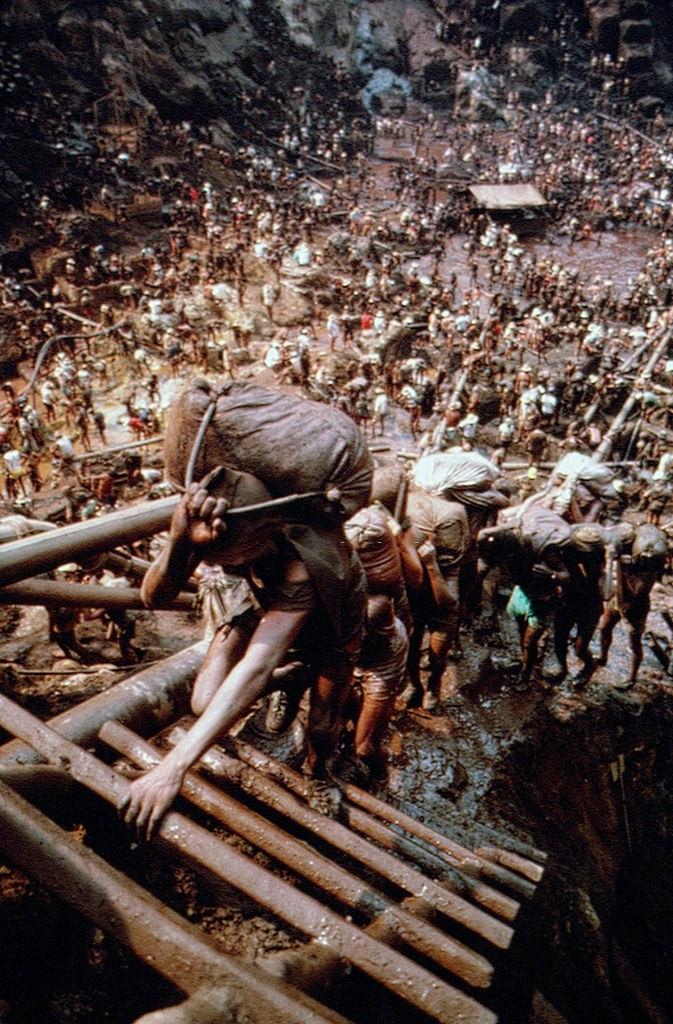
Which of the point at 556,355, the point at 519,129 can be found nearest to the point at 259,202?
the point at 556,355

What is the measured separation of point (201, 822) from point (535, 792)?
3.96 meters

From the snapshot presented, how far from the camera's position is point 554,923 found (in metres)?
4.03

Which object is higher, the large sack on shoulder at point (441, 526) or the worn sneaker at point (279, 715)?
the large sack on shoulder at point (441, 526)

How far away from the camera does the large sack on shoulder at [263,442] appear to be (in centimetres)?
210

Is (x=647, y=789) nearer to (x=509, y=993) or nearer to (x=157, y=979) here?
(x=509, y=993)

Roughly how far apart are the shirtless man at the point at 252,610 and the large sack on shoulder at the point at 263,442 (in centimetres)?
9

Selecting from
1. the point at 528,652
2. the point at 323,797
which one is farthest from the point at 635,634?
the point at 323,797

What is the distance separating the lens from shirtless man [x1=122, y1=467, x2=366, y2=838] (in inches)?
75.7

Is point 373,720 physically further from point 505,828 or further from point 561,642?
point 561,642

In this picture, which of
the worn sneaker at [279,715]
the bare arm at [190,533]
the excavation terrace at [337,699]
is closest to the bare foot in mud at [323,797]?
the excavation terrace at [337,699]

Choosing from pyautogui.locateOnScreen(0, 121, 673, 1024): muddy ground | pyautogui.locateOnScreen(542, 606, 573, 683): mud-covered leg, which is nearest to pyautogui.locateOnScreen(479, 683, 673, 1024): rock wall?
pyautogui.locateOnScreen(0, 121, 673, 1024): muddy ground

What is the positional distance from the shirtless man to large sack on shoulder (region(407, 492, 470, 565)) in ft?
8.63

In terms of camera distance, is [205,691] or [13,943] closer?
[13,943]

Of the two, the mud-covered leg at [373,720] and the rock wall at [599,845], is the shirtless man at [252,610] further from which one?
the rock wall at [599,845]
